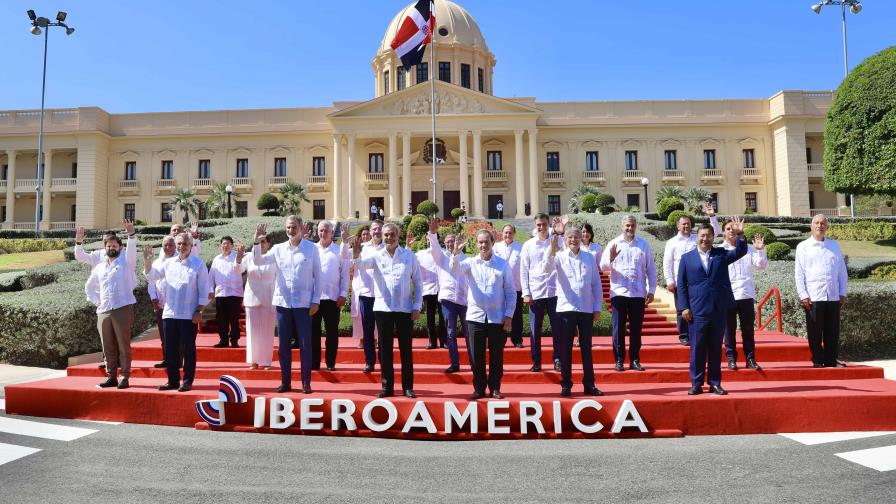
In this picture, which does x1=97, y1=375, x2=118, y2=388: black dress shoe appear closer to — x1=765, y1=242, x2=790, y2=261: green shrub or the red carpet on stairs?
the red carpet on stairs

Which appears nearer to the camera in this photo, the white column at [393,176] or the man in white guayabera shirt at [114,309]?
the man in white guayabera shirt at [114,309]

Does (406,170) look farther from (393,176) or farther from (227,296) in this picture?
(227,296)

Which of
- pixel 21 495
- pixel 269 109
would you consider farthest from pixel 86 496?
pixel 269 109

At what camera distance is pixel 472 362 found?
692cm

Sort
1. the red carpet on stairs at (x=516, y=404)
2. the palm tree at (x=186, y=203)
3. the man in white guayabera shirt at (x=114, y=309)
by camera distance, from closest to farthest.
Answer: the red carpet on stairs at (x=516, y=404), the man in white guayabera shirt at (x=114, y=309), the palm tree at (x=186, y=203)

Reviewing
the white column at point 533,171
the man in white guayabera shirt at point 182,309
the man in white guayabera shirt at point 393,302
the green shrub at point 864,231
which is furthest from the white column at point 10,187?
the green shrub at point 864,231

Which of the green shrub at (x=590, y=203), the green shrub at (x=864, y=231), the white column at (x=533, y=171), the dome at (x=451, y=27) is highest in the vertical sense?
the dome at (x=451, y=27)

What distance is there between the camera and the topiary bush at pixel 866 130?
26.2 meters

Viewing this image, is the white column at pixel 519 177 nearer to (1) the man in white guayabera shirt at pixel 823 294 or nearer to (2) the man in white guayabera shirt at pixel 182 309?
(1) the man in white guayabera shirt at pixel 823 294

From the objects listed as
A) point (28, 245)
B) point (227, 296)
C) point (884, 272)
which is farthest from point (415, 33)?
point (28, 245)

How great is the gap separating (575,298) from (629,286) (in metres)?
1.51

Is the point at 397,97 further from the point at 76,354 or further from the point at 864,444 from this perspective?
the point at 864,444

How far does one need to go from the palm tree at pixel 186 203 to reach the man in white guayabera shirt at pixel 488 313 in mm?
40447

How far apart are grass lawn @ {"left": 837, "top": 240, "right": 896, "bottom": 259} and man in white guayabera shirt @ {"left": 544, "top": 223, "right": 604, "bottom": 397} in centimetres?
2255
